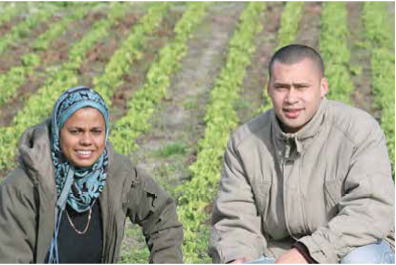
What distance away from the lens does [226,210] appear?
4699 mm

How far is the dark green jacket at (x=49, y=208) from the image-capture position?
166 inches

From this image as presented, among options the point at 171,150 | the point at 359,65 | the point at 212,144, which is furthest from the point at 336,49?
the point at 171,150

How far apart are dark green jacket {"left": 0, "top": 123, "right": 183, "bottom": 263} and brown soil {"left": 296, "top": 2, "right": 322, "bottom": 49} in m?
10.3

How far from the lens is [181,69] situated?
1375cm

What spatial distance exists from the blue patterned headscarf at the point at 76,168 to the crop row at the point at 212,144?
7.48ft

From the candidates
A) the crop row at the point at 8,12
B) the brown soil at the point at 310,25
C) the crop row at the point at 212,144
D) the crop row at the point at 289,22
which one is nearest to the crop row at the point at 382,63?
the brown soil at the point at 310,25

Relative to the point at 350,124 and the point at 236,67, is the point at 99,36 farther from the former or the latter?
the point at 350,124

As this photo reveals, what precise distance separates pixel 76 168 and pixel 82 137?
0.56 feet

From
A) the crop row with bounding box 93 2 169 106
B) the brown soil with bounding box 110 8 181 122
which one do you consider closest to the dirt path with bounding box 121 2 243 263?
the brown soil with bounding box 110 8 181 122

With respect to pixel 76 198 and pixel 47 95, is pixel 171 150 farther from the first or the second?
pixel 76 198

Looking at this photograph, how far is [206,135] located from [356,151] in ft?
17.9

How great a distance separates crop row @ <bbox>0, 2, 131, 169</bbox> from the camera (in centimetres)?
1007

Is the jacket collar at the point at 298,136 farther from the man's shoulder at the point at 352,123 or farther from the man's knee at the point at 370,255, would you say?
the man's knee at the point at 370,255

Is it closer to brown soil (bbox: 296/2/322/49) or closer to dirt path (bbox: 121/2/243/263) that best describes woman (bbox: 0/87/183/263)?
dirt path (bbox: 121/2/243/263)
